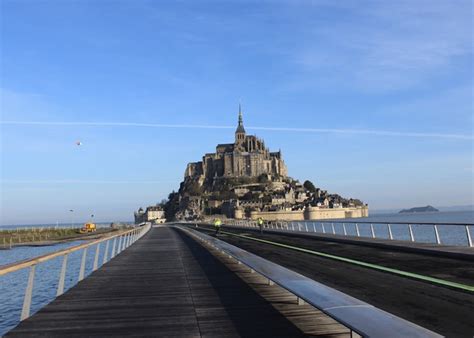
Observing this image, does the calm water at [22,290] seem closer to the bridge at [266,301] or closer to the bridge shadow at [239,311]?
the bridge at [266,301]

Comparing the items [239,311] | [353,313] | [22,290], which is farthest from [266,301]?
[22,290]

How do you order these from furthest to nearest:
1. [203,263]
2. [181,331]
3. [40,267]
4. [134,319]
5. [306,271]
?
[40,267], [203,263], [306,271], [134,319], [181,331]

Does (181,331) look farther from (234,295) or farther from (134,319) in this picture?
(234,295)

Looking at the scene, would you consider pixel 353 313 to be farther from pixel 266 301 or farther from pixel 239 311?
pixel 266 301

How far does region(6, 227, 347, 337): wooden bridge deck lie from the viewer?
687 centimetres

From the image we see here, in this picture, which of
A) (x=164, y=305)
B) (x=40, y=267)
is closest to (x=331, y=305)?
(x=164, y=305)

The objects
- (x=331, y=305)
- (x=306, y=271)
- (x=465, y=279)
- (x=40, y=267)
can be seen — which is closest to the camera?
(x=331, y=305)

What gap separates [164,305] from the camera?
902cm

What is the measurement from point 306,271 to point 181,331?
6.98 metres

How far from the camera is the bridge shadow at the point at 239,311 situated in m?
6.68

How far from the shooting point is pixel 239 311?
321 inches

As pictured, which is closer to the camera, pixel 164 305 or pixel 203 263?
pixel 164 305

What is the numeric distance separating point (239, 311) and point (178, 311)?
1.02m

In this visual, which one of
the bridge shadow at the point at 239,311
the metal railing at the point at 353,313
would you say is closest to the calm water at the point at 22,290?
the bridge shadow at the point at 239,311
